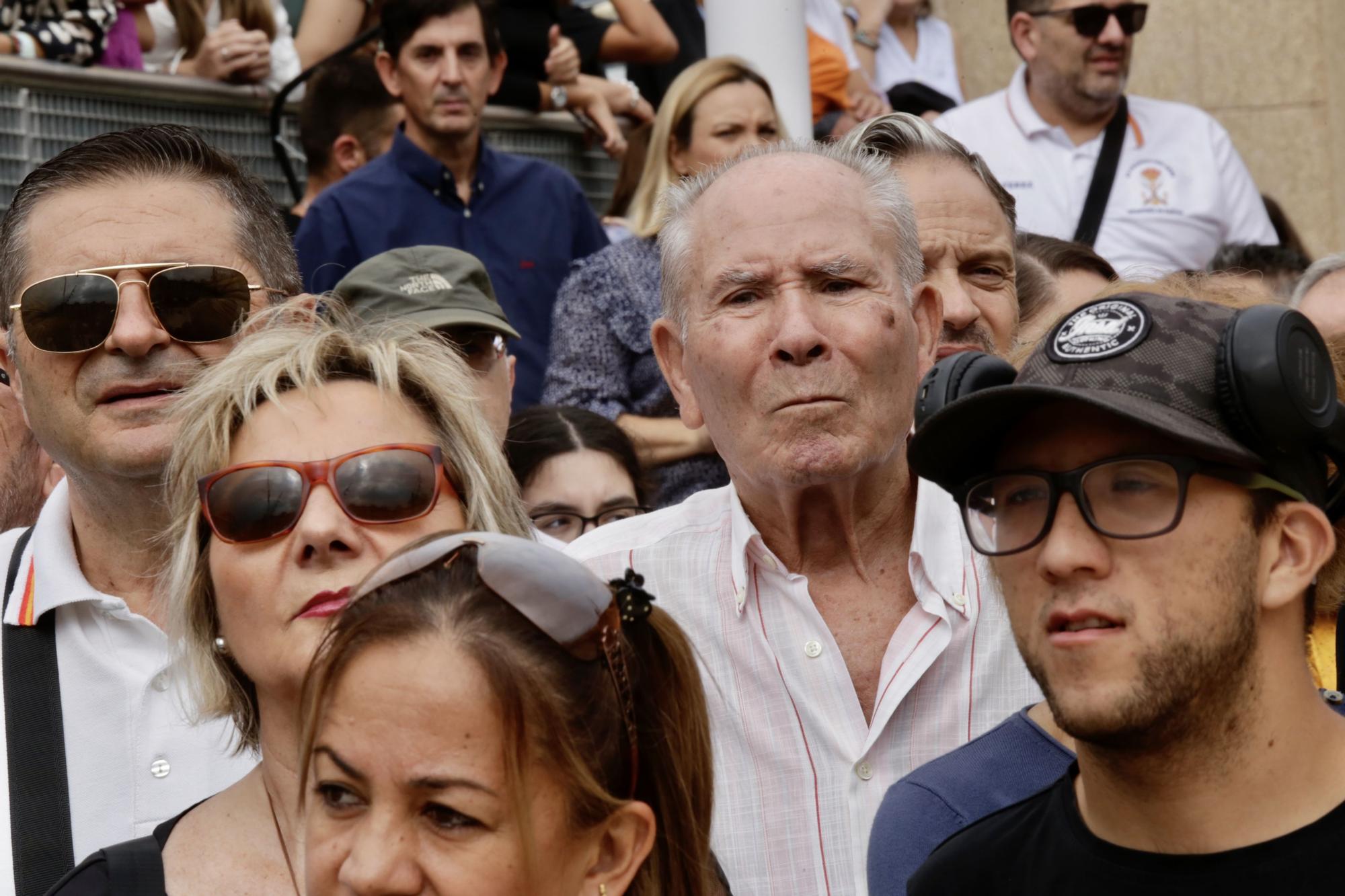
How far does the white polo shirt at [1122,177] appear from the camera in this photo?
268 inches

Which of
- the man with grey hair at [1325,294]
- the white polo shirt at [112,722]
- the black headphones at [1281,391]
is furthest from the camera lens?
the man with grey hair at [1325,294]

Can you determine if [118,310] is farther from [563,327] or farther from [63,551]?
[563,327]

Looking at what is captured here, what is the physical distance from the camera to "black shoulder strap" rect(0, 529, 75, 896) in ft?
9.95

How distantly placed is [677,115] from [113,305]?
2985 millimetres

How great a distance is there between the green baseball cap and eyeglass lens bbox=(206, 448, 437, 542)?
133cm

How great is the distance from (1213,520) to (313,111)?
17.1ft

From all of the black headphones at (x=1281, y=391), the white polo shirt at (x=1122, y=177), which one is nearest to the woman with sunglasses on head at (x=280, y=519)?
the black headphones at (x=1281, y=391)

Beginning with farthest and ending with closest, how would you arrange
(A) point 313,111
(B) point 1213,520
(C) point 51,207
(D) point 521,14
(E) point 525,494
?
1. (D) point 521,14
2. (A) point 313,111
3. (E) point 525,494
4. (C) point 51,207
5. (B) point 1213,520

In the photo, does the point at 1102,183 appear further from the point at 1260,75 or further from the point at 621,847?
the point at 621,847

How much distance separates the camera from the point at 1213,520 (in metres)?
2.17

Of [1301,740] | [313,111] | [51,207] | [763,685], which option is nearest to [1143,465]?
[1301,740]

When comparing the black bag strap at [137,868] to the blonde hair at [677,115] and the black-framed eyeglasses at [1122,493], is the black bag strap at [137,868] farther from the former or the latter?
the blonde hair at [677,115]

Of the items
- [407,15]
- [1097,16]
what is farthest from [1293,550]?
[1097,16]

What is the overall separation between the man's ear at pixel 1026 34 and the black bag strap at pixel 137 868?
5.01 m
